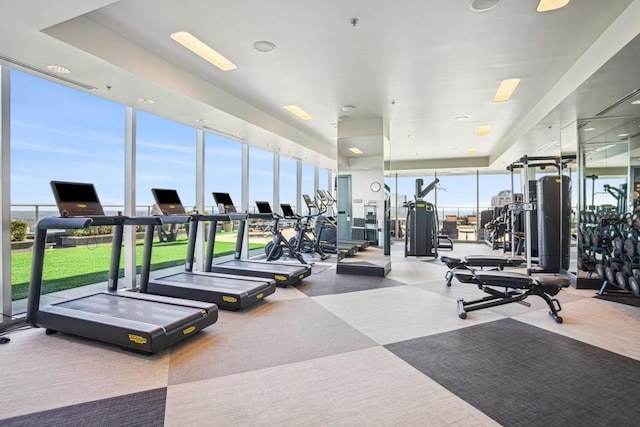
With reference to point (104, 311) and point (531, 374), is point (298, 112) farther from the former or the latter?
point (531, 374)

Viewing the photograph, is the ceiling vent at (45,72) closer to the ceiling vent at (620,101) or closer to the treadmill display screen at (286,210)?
the treadmill display screen at (286,210)

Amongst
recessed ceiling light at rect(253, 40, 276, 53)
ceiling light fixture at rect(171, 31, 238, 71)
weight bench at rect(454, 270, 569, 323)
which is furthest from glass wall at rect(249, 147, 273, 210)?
weight bench at rect(454, 270, 569, 323)

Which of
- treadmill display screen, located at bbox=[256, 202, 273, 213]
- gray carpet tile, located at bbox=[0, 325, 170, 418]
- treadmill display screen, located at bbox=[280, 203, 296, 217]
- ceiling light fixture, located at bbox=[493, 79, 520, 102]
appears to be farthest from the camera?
treadmill display screen, located at bbox=[280, 203, 296, 217]

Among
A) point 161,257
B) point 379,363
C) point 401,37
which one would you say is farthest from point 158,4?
point 161,257

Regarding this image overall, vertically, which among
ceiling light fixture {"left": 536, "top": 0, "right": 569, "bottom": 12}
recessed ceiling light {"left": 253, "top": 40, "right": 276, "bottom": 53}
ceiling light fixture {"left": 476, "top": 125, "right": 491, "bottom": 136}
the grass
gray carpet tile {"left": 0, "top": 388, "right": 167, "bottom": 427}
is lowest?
gray carpet tile {"left": 0, "top": 388, "right": 167, "bottom": 427}

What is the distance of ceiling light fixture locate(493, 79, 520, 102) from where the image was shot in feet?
15.8

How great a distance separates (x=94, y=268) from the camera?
20.8 feet

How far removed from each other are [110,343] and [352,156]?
501 centimetres

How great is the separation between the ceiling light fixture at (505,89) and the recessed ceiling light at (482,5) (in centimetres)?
208

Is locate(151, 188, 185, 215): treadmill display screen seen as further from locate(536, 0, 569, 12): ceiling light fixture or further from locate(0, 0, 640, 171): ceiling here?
locate(536, 0, 569, 12): ceiling light fixture

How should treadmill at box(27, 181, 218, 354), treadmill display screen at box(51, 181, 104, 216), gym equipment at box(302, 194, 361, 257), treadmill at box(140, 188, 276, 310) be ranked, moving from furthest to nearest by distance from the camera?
gym equipment at box(302, 194, 361, 257) < treadmill at box(140, 188, 276, 310) < treadmill display screen at box(51, 181, 104, 216) < treadmill at box(27, 181, 218, 354)

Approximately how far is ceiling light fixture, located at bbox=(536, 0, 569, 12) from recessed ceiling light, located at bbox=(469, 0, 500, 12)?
406 millimetres

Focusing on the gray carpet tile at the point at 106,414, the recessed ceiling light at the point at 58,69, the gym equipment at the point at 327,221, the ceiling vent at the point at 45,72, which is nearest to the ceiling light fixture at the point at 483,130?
the gym equipment at the point at 327,221

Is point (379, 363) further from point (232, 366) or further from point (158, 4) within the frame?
point (158, 4)
